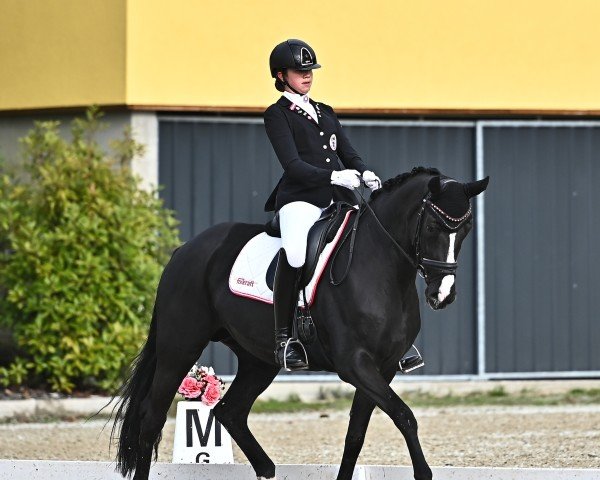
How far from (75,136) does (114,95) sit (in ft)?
1.89

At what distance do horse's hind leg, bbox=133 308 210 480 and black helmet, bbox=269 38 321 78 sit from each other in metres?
1.54

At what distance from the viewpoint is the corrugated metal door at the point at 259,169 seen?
13680 mm

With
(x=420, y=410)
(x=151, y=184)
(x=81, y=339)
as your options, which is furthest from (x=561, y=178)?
(x=81, y=339)

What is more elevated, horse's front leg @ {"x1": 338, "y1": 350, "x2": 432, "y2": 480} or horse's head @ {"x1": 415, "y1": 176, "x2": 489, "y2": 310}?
horse's head @ {"x1": 415, "y1": 176, "x2": 489, "y2": 310}

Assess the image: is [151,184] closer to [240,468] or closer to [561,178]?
[561,178]

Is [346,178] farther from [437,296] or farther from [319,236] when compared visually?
[437,296]

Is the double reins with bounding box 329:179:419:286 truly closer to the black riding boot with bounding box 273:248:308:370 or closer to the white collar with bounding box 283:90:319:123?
the black riding boot with bounding box 273:248:308:370

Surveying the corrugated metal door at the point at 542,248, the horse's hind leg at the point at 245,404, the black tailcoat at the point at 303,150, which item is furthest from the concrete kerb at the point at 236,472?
the corrugated metal door at the point at 542,248

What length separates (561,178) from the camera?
1431cm

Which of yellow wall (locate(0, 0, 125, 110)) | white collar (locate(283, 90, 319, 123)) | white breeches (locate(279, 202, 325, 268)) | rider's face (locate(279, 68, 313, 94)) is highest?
yellow wall (locate(0, 0, 125, 110))

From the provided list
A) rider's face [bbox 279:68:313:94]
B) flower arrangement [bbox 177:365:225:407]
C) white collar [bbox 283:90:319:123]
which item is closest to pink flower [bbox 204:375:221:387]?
flower arrangement [bbox 177:365:225:407]

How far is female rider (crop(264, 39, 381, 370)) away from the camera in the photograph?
7297mm

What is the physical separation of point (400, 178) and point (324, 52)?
6726 millimetres

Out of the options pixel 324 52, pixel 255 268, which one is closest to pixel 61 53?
pixel 324 52
